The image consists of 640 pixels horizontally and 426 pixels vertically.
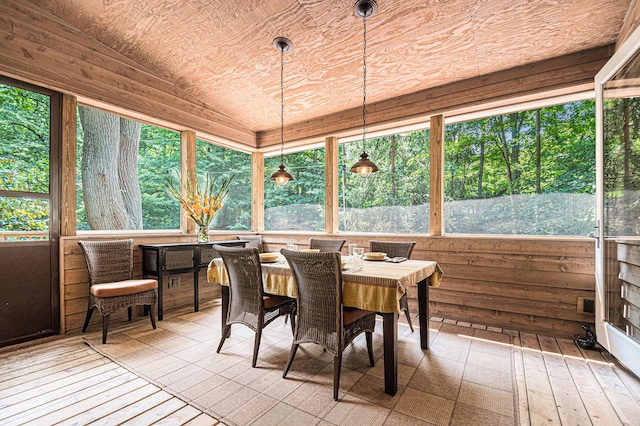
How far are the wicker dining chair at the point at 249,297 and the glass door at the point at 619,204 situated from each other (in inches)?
107

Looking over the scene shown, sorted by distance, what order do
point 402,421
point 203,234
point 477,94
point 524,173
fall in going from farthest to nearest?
point 203,234, point 477,94, point 524,173, point 402,421

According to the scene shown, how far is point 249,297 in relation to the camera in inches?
97.9

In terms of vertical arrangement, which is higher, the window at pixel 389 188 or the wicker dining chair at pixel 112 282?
the window at pixel 389 188

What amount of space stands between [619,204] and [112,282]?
15.9ft

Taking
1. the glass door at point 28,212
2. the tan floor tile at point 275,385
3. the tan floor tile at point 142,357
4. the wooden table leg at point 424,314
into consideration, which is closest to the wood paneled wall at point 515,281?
the wooden table leg at point 424,314

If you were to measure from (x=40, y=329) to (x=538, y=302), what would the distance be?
499 centimetres

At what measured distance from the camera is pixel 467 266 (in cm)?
345

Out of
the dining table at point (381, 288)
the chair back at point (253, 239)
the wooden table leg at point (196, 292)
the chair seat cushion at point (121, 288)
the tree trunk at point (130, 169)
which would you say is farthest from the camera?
the chair back at point (253, 239)

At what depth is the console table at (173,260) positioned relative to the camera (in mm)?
3488

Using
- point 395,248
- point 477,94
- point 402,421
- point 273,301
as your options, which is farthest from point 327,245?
point 477,94

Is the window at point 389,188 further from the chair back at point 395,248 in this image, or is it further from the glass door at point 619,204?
the glass door at point 619,204

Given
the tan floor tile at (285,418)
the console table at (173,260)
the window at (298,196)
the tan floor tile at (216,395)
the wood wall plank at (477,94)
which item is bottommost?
the tan floor tile at (216,395)

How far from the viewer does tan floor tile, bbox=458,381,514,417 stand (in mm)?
1857

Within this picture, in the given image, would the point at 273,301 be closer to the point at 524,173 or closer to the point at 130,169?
the point at 130,169
